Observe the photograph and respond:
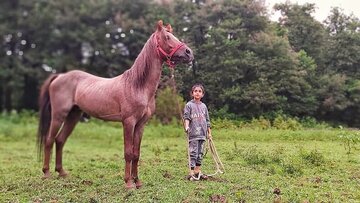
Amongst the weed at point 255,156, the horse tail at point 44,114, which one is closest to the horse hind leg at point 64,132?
the horse tail at point 44,114

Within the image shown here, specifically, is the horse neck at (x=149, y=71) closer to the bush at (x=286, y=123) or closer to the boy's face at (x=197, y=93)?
the boy's face at (x=197, y=93)

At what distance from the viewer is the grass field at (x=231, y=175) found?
196 inches

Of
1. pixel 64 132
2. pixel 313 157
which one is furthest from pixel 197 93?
pixel 64 132

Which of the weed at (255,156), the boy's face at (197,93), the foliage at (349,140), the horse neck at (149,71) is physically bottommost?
the weed at (255,156)

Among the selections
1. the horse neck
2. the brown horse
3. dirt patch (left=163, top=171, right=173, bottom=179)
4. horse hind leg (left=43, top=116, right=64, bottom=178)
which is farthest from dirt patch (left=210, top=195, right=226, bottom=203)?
horse hind leg (left=43, top=116, right=64, bottom=178)

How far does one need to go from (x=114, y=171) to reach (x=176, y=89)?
1.68m

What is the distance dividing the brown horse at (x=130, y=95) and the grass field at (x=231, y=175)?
52cm

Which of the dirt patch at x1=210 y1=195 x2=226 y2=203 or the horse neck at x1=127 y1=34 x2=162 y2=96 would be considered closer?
the dirt patch at x1=210 y1=195 x2=226 y2=203

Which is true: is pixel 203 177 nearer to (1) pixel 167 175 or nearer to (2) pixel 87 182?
(1) pixel 167 175

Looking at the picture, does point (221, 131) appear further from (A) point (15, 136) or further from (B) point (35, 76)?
(B) point (35, 76)

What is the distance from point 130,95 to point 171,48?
788 millimetres

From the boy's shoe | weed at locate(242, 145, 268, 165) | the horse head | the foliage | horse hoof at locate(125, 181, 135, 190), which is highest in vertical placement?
the horse head

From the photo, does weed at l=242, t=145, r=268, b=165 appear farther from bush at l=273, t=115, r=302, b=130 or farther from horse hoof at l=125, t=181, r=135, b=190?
horse hoof at l=125, t=181, r=135, b=190

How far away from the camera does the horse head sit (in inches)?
218
